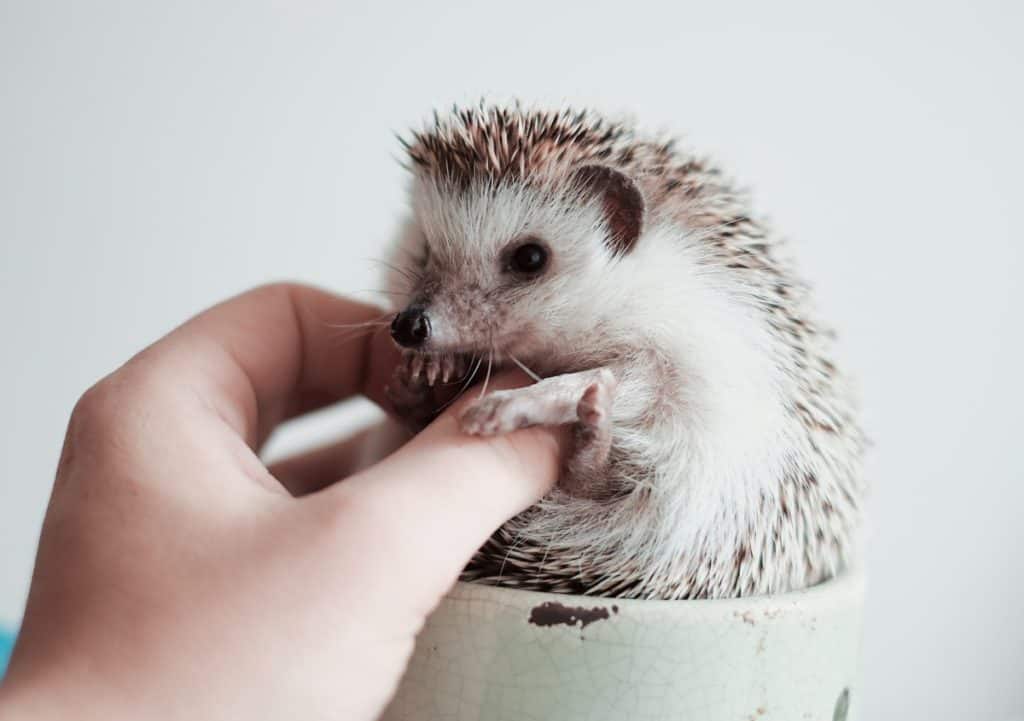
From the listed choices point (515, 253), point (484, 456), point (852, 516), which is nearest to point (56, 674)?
point (484, 456)

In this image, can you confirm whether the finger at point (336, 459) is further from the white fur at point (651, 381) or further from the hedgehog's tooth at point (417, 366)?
the white fur at point (651, 381)

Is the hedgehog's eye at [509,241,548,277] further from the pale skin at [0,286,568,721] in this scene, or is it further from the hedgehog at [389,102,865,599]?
the pale skin at [0,286,568,721]

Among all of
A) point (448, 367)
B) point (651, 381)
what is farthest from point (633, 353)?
point (448, 367)

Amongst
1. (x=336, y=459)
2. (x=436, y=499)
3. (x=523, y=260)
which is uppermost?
(x=523, y=260)

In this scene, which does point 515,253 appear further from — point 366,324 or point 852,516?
point 852,516

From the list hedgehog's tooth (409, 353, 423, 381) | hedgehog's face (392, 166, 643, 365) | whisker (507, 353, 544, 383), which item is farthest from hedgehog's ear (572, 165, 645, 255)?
hedgehog's tooth (409, 353, 423, 381)

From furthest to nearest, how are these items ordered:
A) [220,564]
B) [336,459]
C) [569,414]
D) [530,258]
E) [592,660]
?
[336,459], [530,258], [569,414], [592,660], [220,564]

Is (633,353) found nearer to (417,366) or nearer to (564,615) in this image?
(417,366)
